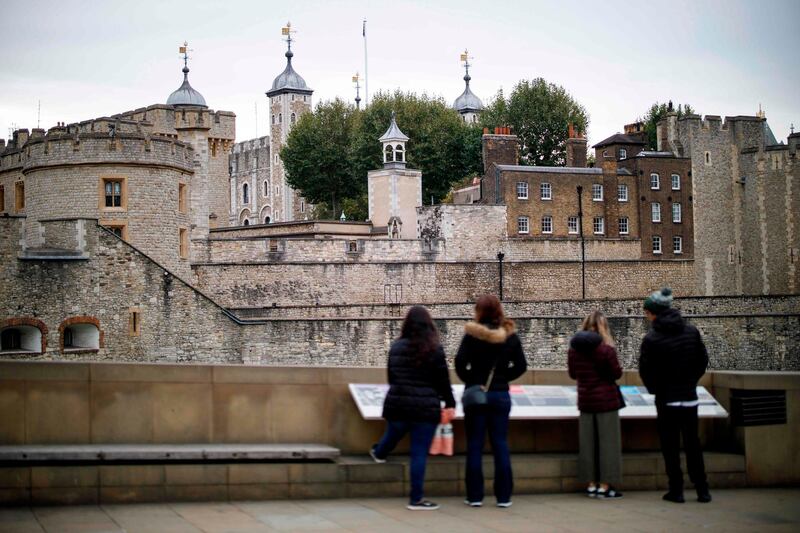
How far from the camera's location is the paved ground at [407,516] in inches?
365

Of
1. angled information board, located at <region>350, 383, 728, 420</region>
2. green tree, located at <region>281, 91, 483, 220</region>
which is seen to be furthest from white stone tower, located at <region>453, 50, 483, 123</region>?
angled information board, located at <region>350, 383, 728, 420</region>

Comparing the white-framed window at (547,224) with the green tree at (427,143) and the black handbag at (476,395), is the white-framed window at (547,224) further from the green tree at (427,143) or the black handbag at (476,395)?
the black handbag at (476,395)

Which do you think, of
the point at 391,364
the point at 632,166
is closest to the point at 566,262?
the point at 632,166

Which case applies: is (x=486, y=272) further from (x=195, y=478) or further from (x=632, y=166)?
(x=195, y=478)

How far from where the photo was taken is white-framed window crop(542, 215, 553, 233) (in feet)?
181

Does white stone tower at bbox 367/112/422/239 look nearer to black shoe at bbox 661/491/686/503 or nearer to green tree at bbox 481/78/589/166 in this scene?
green tree at bbox 481/78/589/166

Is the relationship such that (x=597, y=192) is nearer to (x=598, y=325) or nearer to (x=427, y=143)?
(x=427, y=143)

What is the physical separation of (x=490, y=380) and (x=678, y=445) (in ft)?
6.29

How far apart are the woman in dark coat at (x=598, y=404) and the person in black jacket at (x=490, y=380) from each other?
2.22ft

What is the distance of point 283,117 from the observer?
11444cm

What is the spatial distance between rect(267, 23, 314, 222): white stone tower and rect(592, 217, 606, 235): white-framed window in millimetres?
58700

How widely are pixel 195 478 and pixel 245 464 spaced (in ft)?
Result: 1.50

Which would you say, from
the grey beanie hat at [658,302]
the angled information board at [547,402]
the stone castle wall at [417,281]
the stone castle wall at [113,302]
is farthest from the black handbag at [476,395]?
the stone castle wall at [417,281]

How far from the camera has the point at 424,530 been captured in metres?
9.41
